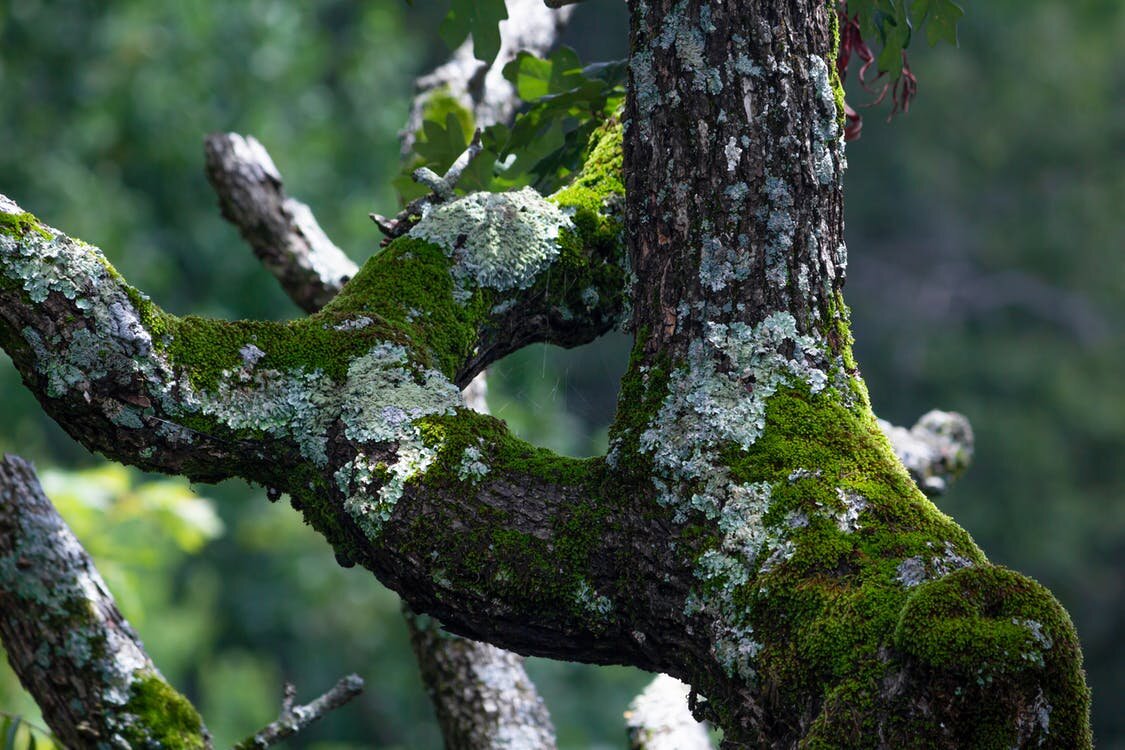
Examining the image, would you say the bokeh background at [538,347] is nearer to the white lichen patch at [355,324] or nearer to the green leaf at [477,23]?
the green leaf at [477,23]

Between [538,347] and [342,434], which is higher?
[538,347]

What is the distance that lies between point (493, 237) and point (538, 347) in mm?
9448

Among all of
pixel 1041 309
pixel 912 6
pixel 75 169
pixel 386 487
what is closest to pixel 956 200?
pixel 1041 309

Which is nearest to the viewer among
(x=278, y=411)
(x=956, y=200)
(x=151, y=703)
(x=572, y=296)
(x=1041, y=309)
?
(x=278, y=411)

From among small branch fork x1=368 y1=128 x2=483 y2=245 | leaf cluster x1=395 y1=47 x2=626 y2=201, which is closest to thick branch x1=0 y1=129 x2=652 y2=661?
small branch fork x1=368 y1=128 x2=483 y2=245

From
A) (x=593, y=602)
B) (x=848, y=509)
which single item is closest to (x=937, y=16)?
(x=848, y=509)

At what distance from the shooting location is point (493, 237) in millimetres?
2131

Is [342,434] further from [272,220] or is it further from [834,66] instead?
[272,220]

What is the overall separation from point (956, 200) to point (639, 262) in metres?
14.8

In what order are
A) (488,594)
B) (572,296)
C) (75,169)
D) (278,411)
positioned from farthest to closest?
(75,169), (572,296), (278,411), (488,594)

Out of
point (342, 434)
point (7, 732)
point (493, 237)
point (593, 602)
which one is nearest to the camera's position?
point (593, 602)

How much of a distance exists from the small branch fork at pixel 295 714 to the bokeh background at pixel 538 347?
4.84 meters

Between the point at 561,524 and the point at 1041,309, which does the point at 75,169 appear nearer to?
the point at 561,524

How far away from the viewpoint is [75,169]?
32.9ft
